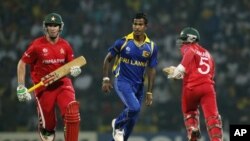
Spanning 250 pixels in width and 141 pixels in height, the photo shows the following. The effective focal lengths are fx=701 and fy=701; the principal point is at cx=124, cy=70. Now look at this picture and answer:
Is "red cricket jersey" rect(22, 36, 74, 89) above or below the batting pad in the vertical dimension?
above

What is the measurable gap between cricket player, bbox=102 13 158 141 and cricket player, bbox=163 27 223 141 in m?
0.39

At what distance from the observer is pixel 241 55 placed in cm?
1741

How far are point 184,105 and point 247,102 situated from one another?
6.69m

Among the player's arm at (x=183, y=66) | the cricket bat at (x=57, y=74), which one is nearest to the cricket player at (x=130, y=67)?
the player's arm at (x=183, y=66)

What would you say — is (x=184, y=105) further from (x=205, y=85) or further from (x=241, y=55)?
(x=241, y=55)

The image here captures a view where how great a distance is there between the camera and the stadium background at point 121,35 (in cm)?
1622

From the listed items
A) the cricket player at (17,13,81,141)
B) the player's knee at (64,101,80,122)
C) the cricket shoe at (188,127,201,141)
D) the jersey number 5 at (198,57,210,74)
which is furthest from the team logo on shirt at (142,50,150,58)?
the player's knee at (64,101,80,122)

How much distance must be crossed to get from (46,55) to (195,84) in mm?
2186

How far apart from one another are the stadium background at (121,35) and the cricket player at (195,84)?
5550mm

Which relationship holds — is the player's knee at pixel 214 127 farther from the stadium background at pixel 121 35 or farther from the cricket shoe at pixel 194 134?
the stadium background at pixel 121 35

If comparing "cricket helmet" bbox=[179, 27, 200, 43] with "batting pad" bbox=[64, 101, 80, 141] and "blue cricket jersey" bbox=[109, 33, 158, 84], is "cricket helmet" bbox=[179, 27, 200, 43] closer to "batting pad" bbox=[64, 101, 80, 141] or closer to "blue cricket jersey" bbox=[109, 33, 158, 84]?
"blue cricket jersey" bbox=[109, 33, 158, 84]

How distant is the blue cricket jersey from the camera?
10305mm

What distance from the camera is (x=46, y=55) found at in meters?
9.89

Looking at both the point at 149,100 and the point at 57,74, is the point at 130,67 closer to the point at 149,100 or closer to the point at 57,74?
the point at 149,100
